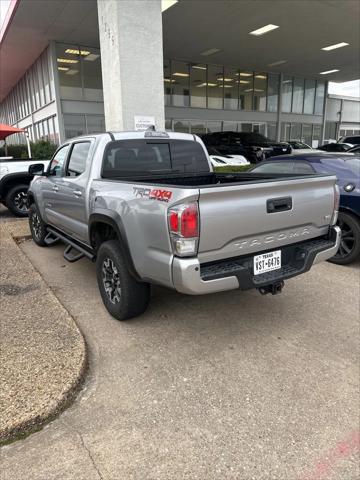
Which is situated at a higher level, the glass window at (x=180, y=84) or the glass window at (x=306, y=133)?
the glass window at (x=180, y=84)

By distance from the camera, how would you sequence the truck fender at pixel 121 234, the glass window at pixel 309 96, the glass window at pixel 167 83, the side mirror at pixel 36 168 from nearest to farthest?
the truck fender at pixel 121 234
the side mirror at pixel 36 168
the glass window at pixel 167 83
the glass window at pixel 309 96

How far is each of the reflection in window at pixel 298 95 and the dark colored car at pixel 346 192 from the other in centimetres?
2508

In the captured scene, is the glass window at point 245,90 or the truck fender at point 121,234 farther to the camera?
the glass window at point 245,90

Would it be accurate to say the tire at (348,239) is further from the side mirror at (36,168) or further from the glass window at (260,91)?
the glass window at (260,91)

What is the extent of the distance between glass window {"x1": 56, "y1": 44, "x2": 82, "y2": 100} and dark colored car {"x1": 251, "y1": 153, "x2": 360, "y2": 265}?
602 inches

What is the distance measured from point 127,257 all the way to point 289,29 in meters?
17.5

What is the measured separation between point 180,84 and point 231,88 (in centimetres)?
424

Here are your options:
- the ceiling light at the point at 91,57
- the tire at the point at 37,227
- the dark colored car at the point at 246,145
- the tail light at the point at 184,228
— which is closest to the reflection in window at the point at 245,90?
the dark colored car at the point at 246,145

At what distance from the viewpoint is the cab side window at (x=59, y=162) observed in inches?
202

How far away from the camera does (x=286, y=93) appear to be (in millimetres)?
27922

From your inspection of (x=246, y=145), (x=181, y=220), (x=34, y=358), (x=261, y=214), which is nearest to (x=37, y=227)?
(x=34, y=358)

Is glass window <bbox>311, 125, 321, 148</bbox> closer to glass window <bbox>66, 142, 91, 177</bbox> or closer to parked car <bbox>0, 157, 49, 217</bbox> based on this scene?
parked car <bbox>0, 157, 49, 217</bbox>

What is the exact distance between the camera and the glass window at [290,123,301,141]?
2911 cm

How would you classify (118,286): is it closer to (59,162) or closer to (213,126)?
(59,162)
